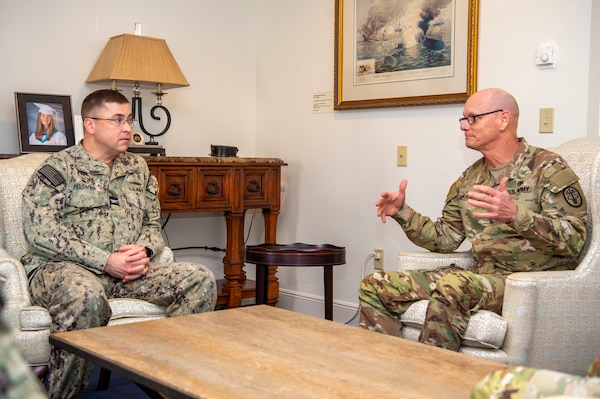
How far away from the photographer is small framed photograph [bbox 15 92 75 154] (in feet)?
11.9

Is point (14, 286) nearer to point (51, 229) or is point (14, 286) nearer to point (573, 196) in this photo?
point (51, 229)

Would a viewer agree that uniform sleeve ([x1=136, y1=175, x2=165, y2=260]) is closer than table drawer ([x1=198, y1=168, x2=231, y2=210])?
Yes

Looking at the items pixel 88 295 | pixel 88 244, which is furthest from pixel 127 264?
pixel 88 295

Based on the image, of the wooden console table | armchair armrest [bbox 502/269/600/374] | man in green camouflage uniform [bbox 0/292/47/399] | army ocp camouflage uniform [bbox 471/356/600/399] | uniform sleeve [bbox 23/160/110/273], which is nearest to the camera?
man in green camouflage uniform [bbox 0/292/47/399]

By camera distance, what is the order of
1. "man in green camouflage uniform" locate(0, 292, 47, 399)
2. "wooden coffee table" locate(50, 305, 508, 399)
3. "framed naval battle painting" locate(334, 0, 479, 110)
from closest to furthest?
"man in green camouflage uniform" locate(0, 292, 47, 399) → "wooden coffee table" locate(50, 305, 508, 399) → "framed naval battle painting" locate(334, 0, 479, 110)

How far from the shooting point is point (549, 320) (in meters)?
2.43

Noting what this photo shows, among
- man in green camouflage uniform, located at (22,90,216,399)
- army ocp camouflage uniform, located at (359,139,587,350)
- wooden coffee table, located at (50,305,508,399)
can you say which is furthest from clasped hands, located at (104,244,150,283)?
army ocp camouflage uniform, located at (359,139,587,350)

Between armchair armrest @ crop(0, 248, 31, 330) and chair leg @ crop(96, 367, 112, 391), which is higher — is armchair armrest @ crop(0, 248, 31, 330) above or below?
above

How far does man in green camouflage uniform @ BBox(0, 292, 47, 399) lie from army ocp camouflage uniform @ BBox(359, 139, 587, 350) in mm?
1970

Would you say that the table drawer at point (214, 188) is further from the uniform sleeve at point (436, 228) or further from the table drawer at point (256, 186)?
the uniform sleeve at point (436, 228)

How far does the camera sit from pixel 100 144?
300 centimetres

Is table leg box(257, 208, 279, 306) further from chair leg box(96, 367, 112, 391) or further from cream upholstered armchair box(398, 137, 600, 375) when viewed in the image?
cream upholstered armchair box(398, 137, 600, 375)

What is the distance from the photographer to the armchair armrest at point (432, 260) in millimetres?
2913

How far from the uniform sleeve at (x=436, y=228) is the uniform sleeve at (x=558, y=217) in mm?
438
